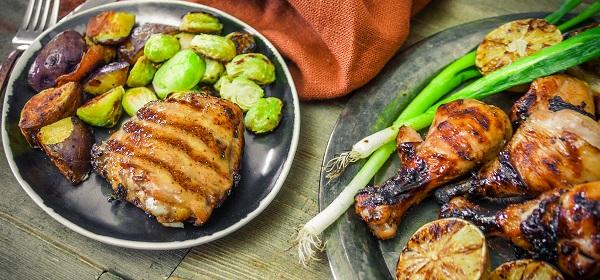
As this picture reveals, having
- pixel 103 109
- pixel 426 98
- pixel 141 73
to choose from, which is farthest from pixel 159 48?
pixel 426 98

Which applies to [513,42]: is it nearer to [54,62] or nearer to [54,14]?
[54,62]

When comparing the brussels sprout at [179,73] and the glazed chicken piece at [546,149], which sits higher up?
the brussels sprout at [179,73]

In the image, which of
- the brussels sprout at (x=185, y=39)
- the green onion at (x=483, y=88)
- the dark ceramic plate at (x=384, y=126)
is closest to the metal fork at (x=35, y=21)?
the brussels sprout at (x=185, y=39)

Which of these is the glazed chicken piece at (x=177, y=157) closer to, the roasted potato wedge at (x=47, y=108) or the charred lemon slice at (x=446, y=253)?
the roasted potato wedge at (x=47, y=108)

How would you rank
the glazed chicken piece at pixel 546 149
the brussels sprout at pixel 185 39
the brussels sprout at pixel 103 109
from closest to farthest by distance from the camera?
the glazed chicken piece at pixel 546 149, the brussels sprout at pixel 103 109, the brussels sprout at pixel 185 39

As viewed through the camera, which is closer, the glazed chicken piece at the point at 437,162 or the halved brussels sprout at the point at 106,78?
the glazed chicken piece at the point at 437,162

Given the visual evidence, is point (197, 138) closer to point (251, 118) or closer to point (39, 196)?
point (251, 118)

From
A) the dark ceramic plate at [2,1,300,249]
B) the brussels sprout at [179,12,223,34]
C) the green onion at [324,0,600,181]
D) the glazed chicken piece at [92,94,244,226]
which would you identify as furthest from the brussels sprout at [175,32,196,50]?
the green onion at [324,0,600,181]
